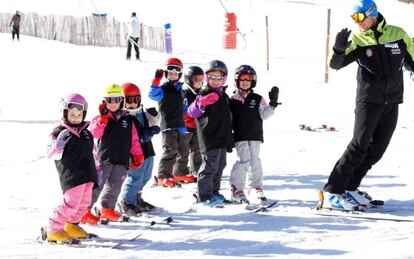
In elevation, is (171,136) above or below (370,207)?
above

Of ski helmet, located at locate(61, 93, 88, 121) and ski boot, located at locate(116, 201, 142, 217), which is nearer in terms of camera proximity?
ski helmet, located at locate(61, 93, 88, 121)

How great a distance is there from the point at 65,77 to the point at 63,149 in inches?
781

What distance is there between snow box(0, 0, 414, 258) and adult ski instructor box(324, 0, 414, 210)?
0.60 meters

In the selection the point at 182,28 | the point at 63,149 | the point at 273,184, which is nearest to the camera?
the point at 63,149

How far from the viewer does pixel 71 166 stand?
6340 mm

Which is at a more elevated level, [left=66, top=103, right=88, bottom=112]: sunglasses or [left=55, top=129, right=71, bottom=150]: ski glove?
[left=66, top=103, right=88, bottom=112]: sunglasses

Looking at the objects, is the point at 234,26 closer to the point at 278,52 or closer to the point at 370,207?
the point at 278,52

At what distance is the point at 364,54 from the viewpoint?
7055 millimetres

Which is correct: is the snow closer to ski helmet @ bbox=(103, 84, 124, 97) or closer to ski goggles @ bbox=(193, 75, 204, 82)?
ski helmet @ bbox=(103, 84, 124, 97)

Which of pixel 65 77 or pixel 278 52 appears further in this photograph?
pixel 278 52

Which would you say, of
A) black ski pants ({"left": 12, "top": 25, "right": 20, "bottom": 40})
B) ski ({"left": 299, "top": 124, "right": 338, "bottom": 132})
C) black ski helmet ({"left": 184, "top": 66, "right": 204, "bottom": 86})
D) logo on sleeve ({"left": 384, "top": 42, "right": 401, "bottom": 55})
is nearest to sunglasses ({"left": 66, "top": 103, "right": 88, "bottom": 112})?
logo on sleeve ({"left": 384, "top": 42, "right": 401, "bottom": 55})

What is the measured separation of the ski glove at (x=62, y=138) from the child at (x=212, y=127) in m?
1.83

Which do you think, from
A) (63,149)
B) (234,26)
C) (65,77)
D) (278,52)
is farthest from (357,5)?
(234,26)

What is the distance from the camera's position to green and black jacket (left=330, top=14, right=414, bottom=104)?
276 inches
